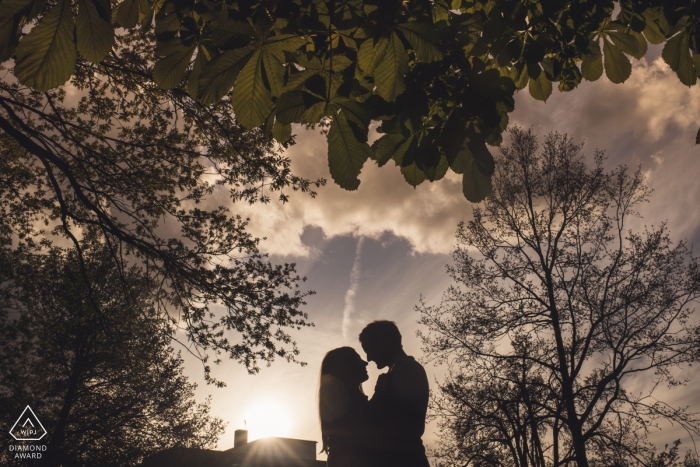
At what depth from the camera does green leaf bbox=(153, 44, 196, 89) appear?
1.72m

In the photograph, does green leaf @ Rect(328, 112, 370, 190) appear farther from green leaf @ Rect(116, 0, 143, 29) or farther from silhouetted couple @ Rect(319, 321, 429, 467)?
silhouetted couple @ Rect(319, 321, 429, 467)

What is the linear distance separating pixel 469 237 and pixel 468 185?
13775 millimetres

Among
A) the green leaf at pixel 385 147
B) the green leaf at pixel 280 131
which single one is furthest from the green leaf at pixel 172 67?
the green leaf at pixel 385 147

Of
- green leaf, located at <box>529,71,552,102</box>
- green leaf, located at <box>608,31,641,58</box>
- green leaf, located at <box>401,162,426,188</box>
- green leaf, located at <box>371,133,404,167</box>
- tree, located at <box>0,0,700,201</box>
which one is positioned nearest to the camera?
tree, located at <box>0,0,700,201</box>

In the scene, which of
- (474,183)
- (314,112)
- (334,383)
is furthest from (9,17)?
(334,383)

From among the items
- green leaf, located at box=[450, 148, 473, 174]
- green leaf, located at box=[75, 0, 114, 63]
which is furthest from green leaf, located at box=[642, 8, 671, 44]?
green leaf, located at box=[75, 0, 114, 63]

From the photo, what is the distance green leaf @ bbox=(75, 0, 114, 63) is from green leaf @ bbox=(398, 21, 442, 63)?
3.64 feet

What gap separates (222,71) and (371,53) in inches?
24.0

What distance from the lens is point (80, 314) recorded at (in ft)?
44.3

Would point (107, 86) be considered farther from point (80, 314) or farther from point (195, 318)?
point (80, 314)

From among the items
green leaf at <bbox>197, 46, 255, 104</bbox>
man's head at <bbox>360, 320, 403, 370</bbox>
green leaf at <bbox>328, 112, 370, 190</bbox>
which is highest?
green leaf at <bbox>197, 46, 255, 104</bbox>

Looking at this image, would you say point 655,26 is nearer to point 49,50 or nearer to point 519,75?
point 519,75

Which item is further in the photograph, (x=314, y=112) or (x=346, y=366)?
(x=346, y=366)

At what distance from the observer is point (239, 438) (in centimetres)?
3003
